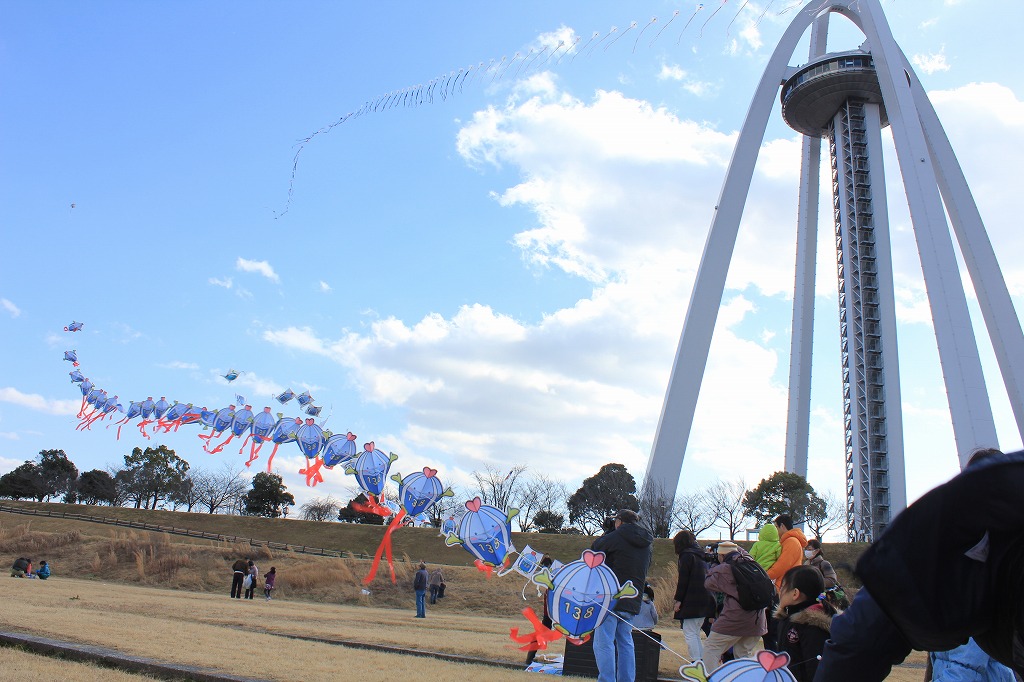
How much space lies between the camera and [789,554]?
682 cm

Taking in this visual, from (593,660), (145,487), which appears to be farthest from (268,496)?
(593,660)

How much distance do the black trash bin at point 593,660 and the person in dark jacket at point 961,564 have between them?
6358 millimetres

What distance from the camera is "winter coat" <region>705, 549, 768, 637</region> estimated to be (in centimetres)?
568

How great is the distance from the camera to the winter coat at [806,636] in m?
4.69

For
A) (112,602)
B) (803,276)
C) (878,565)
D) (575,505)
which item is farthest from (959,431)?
(878,565)

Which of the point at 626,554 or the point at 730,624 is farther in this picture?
the point at 626,554

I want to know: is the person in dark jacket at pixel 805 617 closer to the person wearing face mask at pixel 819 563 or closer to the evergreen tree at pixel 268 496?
the person wearing face mask at pixel 819 563

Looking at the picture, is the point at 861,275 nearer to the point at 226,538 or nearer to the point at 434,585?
the point at 434,585

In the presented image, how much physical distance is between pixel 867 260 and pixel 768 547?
1590 inches

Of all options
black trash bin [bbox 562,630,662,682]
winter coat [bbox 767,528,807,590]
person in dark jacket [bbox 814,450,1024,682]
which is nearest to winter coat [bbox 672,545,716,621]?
black trash bin [bbox 562,630,662,682]

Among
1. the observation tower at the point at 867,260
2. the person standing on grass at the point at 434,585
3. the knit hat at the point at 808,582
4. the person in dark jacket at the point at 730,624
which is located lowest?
the person standing on grass at the point at 434,585

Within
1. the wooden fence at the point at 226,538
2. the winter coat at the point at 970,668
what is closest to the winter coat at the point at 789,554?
the winter coat at the point at 970,668

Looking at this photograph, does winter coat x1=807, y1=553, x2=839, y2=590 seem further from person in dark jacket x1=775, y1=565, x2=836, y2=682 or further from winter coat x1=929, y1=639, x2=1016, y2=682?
winter coat x1=929, y1=639, x2=1016, y2=682

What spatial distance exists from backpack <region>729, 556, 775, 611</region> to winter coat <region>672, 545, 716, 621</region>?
5.20 feet
